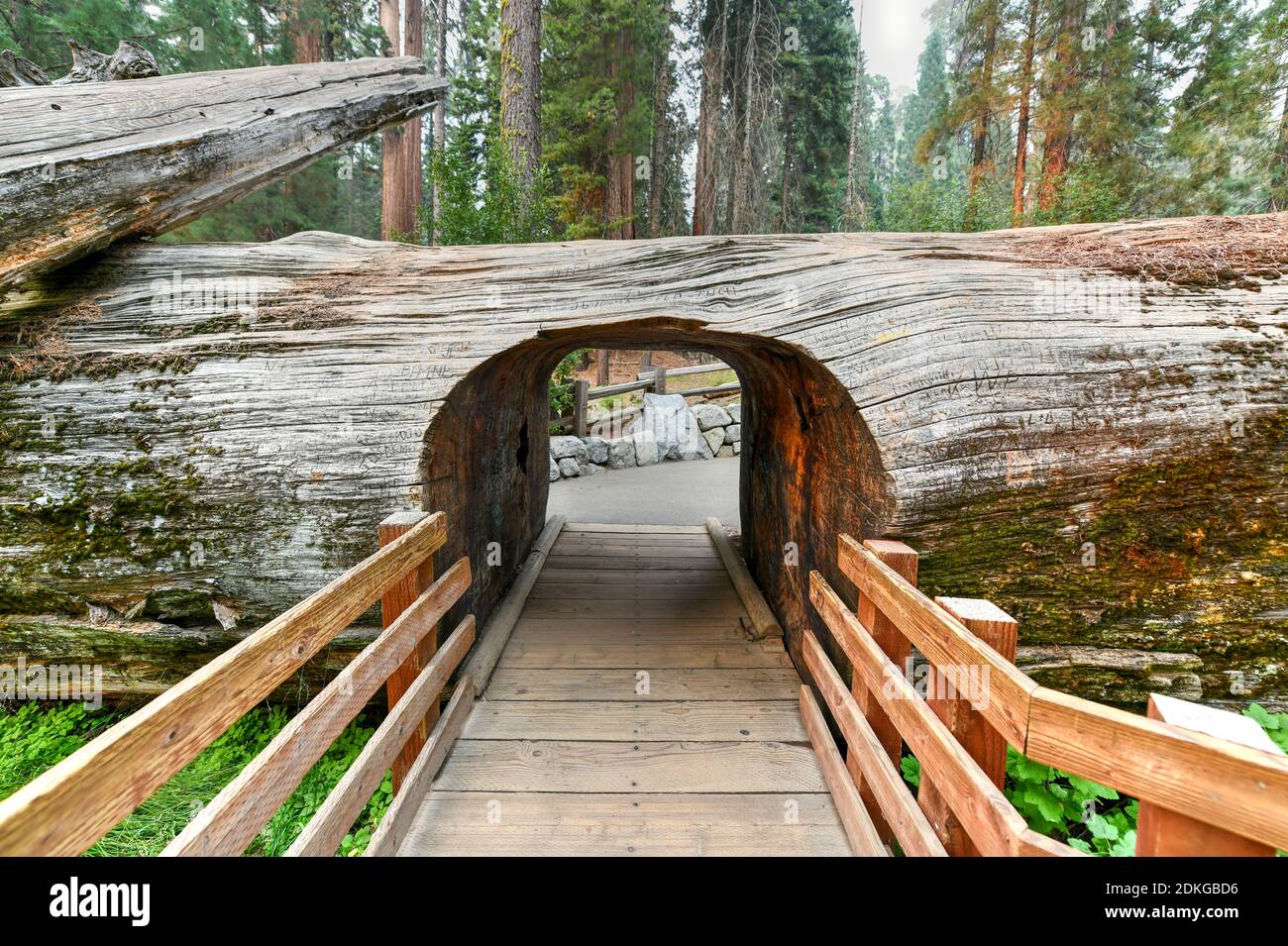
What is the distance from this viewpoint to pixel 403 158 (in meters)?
Result: 10.9

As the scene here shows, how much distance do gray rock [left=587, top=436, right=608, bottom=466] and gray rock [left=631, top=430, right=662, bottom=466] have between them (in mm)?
765

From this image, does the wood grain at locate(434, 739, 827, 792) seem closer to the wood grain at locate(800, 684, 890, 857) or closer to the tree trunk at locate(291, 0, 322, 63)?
the wood grain at locate(800, 684, 890, 857)

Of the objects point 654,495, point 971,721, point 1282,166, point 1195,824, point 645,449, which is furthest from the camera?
point 645,449

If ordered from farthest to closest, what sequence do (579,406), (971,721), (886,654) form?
(579,406) < (886,654) < (971,721)

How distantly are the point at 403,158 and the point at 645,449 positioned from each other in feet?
24.3

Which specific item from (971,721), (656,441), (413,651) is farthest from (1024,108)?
(413,651)

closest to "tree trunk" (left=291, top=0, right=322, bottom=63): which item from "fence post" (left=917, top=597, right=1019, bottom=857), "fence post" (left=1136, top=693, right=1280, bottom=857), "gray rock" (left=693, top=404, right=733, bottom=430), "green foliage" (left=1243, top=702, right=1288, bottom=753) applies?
"gray rock" (left=693, top=404, right=733, bottom=430)

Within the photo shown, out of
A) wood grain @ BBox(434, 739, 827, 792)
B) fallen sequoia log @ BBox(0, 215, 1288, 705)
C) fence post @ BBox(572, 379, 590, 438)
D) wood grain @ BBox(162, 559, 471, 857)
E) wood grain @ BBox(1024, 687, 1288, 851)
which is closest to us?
wood grain @ BBox(1024, 687, 1288, 851)

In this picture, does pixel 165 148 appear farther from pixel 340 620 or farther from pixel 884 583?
pixel 884 583

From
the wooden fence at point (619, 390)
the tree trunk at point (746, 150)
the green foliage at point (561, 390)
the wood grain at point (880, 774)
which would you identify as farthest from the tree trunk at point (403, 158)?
the wood grain at point (880, 774)

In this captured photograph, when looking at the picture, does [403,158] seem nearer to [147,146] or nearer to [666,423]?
[666,423]

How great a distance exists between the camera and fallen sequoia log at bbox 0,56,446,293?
10.8 ft

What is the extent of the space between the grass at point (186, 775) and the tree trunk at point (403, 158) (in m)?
9.50

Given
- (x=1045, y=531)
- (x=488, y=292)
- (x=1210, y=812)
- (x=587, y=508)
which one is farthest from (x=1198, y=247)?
(x=587, y=508)
